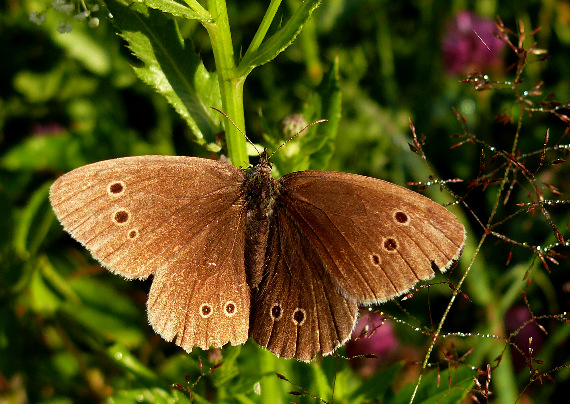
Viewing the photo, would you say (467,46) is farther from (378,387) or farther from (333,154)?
(378,387)

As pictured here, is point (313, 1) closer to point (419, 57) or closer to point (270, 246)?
point (270, 246)

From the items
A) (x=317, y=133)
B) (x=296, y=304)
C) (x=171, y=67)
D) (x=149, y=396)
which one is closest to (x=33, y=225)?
(x=149, y=396)

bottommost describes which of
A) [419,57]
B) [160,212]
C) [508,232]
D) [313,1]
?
[508,232]

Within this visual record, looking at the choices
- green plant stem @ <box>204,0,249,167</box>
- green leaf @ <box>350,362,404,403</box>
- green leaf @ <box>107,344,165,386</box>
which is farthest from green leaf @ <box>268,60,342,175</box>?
green leaf @ <box>107,344,165,386</box>

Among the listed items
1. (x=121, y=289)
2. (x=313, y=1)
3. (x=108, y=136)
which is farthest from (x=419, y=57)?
(x=313, y=1)

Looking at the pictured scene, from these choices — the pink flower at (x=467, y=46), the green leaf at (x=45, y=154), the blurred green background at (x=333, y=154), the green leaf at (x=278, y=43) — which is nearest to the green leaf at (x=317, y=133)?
the blurred green background at (x=333, y=154)

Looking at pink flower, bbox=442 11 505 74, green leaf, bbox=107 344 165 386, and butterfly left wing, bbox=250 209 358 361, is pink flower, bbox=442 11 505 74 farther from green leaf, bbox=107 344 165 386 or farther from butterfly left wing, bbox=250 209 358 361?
green leaf, bbox=107 344 165 386
